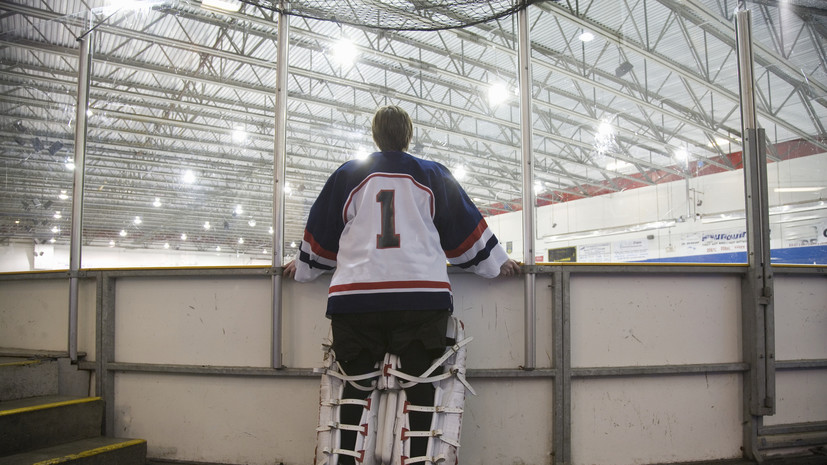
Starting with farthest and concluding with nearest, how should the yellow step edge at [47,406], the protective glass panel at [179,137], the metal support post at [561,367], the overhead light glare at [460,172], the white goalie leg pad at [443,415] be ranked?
1. the overhead light glare at [460,172]
2. the protective glass panel at [179,137]
3. the metal support post at [561,367]
4. the yellow step edge at [47,406]
5. the white goalie leg pad at [443,415]

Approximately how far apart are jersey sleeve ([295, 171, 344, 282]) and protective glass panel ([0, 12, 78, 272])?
128 inches

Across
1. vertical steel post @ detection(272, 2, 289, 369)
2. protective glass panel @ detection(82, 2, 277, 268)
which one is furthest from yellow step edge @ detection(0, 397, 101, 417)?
vertical steel post @ detection(272, 2, 289, 369)

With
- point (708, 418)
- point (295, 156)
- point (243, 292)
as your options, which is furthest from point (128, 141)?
point (708, 418)

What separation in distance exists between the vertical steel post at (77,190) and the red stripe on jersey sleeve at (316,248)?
1.83m

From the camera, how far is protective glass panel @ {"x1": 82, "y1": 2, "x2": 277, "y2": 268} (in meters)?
4.35

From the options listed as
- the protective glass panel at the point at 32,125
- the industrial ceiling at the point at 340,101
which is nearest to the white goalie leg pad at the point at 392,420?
the industrial ceiling at the point at 340,101

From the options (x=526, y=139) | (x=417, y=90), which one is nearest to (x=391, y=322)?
(x=526, y=139)

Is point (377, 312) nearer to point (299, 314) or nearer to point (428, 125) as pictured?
point (299, 314)

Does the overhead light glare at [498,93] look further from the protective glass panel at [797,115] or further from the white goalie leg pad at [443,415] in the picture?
the white goalie leg pad at [443,415]

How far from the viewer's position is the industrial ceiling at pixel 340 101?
4.07 meters

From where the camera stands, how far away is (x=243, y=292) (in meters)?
2.77

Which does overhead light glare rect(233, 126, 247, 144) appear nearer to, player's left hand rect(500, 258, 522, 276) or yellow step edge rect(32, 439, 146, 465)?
yellow step edge rect(32, 439, 146, 465)

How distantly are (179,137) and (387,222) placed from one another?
7288 mm

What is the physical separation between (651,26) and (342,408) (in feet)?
24.7
